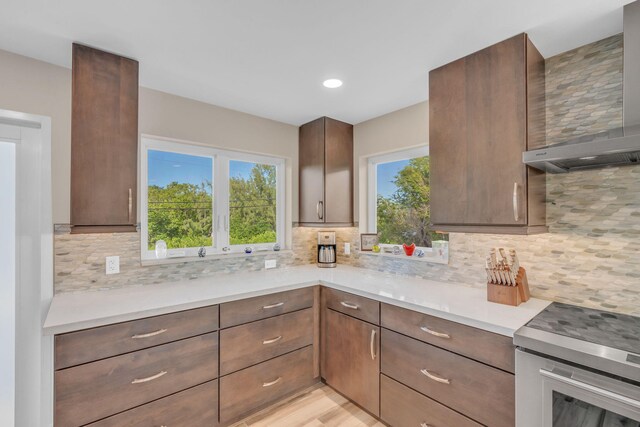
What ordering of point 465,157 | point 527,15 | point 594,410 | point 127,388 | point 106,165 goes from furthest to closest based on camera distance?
point 465,157 → point 106,165 → point 127,388 → point 527,15 → point 594,410

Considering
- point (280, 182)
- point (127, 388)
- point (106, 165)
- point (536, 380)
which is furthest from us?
point (280, 182)

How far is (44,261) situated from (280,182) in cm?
190

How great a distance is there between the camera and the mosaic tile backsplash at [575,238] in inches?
60.4

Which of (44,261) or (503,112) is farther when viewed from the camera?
(44,261)

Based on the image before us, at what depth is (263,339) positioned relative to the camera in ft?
6.79

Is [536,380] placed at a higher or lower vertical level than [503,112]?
lower

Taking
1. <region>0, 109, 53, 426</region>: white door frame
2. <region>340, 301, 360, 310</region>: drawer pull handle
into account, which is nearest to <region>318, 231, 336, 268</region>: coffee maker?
<region>340, 301, 360, 310</region>: drawer pull handle

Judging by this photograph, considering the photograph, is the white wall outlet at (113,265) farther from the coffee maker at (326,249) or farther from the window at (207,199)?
the coffee maker at (326,249)

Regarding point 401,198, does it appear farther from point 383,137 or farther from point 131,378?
point 131,378

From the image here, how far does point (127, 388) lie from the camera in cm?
158

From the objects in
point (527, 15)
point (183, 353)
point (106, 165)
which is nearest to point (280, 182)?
point (106, 165)

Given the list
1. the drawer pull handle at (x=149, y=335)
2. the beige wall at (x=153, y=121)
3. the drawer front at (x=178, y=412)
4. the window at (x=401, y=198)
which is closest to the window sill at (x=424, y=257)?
the window at (x=401, y=198)

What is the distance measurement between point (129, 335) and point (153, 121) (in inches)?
58.2

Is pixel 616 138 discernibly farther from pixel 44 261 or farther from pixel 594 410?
pixel 44 261
